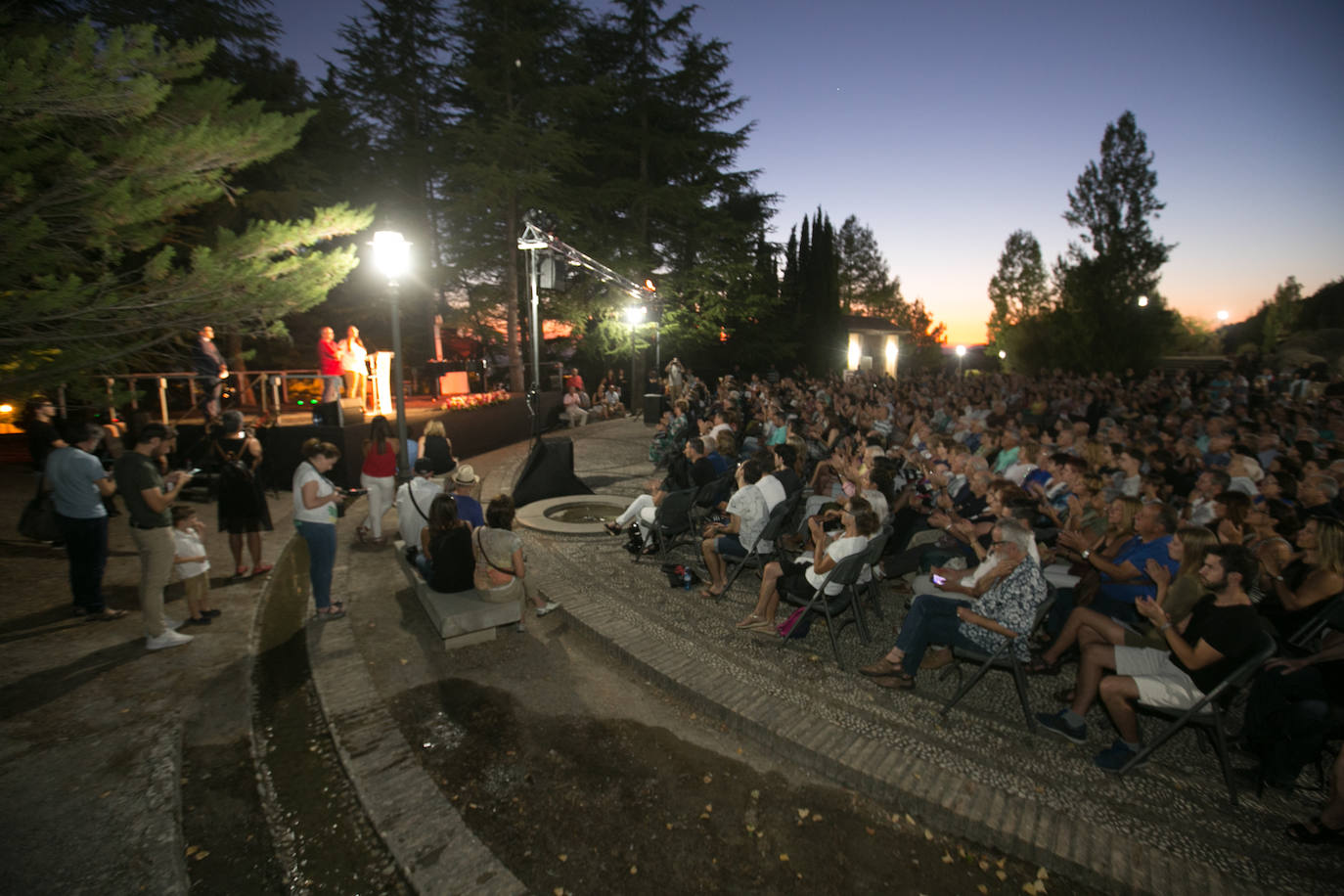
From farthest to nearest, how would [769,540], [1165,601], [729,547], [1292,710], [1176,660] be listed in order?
[729,547], [769,540], [1165,601], [1176,660], [1292,710]

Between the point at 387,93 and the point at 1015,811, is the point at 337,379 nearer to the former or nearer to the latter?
the point at 1015,811

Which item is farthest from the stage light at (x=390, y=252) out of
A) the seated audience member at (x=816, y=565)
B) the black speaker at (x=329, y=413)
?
the seated audience member at (x=816, y=565)

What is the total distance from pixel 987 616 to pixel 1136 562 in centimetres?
133

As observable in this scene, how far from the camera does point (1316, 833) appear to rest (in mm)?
2805

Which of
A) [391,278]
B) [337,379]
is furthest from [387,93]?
[391,278]

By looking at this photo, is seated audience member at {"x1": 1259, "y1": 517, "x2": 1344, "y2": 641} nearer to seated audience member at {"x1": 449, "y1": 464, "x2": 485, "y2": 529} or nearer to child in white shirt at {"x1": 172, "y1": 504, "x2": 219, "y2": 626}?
seated audience member at {"x1": 449, "y1": 464, "x2": 485, "y2": 529}

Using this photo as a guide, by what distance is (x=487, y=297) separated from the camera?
20.2m

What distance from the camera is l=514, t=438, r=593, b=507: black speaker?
9.32m

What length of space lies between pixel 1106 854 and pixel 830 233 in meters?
32.0

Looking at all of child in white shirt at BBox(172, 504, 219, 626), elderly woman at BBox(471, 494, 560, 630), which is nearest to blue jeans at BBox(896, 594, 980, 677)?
elderly woman at BBox(471, 494, 560, 630)

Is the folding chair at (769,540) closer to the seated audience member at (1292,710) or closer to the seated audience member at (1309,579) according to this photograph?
the seated audience member at (1292,710)

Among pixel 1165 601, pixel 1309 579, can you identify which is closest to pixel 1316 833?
pixel 1165 601

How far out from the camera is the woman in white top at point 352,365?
12.6 meters

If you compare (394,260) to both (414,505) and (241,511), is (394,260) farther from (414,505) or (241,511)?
(414,505)
